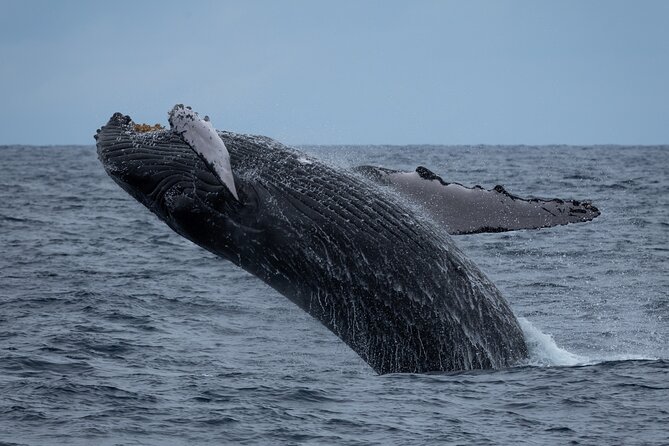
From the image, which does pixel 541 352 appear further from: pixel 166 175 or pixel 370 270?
pixel 166 175

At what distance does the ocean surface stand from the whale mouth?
1550mm

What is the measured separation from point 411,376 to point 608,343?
4.42 m

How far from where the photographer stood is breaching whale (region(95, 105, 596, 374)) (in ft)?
33.0

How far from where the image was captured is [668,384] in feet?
35.2

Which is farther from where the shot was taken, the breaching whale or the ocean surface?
the breaching whale

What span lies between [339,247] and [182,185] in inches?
63.0

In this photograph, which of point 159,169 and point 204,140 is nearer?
point 204,140

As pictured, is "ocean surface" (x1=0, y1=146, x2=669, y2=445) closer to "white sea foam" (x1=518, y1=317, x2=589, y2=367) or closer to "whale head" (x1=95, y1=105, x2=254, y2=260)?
"white sea foam" (x1=518, y1=317, x2=589, y2=367)

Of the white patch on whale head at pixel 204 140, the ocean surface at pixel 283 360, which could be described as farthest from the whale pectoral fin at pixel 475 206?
the white patch on whale head at pixel 204 140

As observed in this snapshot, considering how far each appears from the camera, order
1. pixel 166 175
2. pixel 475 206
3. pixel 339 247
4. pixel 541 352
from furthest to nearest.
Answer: pixel 541 352
pixel 475 206
pixel 166 175
pixel 339 247

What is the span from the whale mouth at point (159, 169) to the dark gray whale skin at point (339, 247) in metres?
0.01

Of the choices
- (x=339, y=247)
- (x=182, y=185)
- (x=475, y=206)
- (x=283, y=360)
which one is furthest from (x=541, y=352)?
(x=182, y=185)

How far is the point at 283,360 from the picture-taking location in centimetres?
1356

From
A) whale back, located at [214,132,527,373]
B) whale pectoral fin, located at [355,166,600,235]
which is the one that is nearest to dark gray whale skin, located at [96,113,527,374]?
whale back, located at [214,132,527,373]
